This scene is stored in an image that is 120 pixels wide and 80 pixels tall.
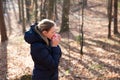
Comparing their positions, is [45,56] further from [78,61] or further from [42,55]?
[78,61]

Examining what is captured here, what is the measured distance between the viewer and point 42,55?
4.44m

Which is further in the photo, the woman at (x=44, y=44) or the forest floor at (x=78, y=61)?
the forest floor at (x=78, y=61)

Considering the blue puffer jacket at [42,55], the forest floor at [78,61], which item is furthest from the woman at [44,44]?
the forest floor at [78,61]

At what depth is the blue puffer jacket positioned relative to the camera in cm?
443

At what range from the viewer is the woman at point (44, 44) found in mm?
4434

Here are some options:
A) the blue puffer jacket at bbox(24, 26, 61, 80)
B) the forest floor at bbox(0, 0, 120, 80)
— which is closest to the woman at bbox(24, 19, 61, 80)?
the blue puffer jacket at bbox(24, 26, 61, 80)

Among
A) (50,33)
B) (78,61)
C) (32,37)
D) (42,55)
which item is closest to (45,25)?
(50,33)

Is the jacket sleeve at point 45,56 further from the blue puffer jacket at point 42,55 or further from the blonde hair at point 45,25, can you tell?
the blonde hair at point 45,25

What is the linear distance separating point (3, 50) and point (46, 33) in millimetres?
11343

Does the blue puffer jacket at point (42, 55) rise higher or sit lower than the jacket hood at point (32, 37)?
lower

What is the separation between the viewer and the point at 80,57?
1241 centimetres

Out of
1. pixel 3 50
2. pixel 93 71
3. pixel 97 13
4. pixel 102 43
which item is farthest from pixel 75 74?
pixel 97 13

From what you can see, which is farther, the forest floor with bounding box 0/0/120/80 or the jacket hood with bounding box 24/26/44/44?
the forest floor with bounding box 0/0/120/80

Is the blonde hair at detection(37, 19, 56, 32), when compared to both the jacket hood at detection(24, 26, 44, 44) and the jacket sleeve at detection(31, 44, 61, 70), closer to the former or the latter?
the jacket hood at detection(24, 26, 44, 44)
